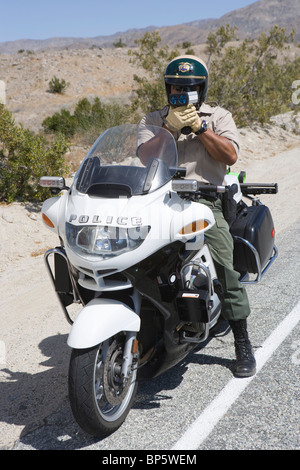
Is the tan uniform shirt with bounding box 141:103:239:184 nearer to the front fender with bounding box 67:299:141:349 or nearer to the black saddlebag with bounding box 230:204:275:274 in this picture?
the black saddlebag with bounding box 230:204:275:274

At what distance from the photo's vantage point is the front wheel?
9.07 feet

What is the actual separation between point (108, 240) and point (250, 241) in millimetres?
1618

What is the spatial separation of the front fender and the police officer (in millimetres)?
904

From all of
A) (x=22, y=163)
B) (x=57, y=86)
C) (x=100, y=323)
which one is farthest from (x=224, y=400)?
(x=57, y=86)

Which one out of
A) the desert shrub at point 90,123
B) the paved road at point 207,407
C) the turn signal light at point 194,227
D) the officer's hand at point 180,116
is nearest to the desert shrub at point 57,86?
the desert shrub at point 90,123

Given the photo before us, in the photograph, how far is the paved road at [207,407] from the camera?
292cm

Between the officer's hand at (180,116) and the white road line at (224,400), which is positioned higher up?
the officer's hand at (180,116)

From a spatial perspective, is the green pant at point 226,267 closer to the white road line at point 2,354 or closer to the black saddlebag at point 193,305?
the black saddlebag at point 193,305

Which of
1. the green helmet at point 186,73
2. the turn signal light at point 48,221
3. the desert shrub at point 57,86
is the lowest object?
the desert shrub at point 57,86

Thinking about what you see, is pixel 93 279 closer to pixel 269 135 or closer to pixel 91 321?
pixel 91 321

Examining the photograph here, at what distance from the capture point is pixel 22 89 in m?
37.3

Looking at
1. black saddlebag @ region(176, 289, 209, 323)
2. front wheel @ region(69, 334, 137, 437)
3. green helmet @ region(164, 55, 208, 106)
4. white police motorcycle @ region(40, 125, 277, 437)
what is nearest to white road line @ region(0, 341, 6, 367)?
white police motorcycle @ region(40, 125, 277, 437)

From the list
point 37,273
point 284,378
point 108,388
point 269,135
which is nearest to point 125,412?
point 108,388

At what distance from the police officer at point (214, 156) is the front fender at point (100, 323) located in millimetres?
904
